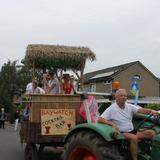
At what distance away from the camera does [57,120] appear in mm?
10102

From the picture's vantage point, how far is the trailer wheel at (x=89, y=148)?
659cm

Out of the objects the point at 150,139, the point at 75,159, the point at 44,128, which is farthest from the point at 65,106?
the point at 150,139

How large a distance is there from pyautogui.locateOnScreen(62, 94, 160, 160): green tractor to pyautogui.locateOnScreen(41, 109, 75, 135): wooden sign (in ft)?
7.85

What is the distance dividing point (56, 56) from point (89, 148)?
4.51 metres

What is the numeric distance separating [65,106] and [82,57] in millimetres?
1634

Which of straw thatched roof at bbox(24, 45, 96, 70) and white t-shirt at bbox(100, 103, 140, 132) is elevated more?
straw thatched roof at bbox(24, 45, 96, 70)

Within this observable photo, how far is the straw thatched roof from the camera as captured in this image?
36.2ft

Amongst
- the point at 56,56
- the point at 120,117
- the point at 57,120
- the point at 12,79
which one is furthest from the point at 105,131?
the point at 12,79

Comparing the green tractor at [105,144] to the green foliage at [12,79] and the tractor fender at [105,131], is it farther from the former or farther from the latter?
the green foliage at [12,79]

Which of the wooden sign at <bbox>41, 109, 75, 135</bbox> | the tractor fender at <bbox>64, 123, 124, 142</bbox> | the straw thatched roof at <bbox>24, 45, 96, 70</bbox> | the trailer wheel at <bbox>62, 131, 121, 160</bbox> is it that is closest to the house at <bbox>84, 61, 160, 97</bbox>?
the straw thatched roof at <bbox>24, 45, 96, 70</bbox>

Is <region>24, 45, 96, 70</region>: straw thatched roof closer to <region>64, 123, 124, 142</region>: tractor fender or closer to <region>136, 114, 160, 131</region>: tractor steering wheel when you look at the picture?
<region>64, 123, 124, 142</region>: tractor fender

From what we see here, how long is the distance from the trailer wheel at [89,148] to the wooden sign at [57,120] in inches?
98.6

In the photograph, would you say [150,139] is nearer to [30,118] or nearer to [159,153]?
[159,153]

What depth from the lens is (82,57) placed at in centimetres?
1134
